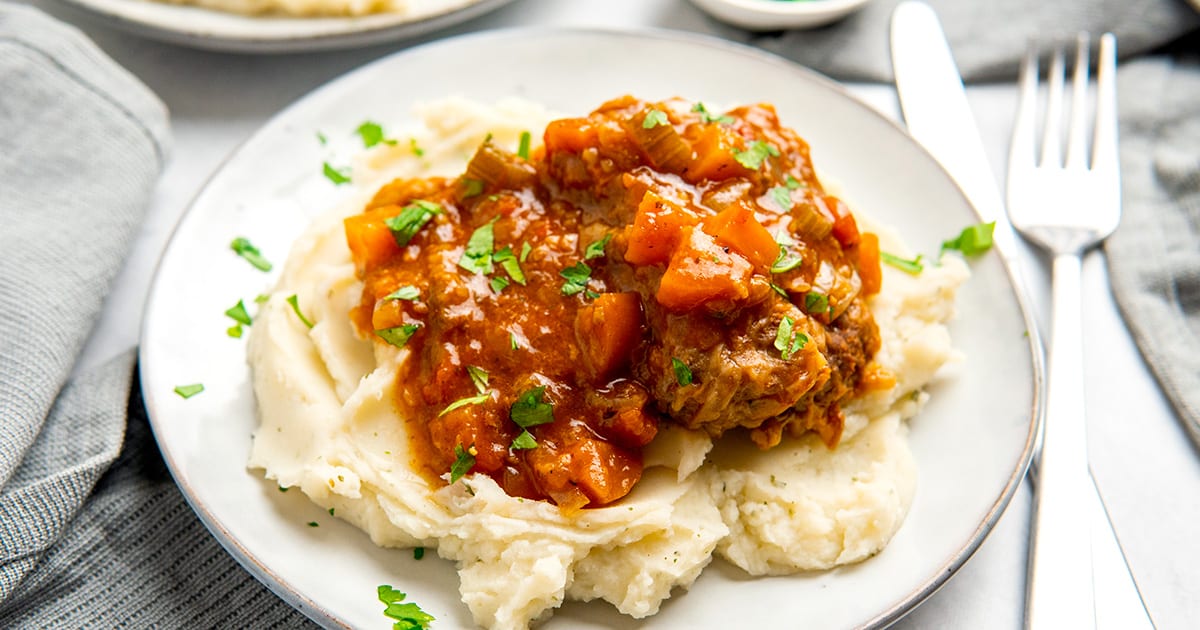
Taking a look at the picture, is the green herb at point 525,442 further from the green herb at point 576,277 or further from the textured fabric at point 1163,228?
the textured fabric at point 1163,228

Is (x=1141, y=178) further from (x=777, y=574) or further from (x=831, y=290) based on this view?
(x=777, y=574)

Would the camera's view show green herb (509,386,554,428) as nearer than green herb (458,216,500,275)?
Yes

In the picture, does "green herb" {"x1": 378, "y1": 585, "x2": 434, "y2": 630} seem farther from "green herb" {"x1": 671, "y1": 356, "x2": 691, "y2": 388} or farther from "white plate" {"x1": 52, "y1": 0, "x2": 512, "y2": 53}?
"white plate" {"x1": 52, "y1": 0, "x2": 512, "y2": 53}

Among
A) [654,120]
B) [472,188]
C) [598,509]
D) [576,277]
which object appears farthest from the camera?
[472,188]

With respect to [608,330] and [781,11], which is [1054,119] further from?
[608,330]

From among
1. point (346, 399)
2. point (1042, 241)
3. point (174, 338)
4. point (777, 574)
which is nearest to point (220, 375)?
point (174, 338)

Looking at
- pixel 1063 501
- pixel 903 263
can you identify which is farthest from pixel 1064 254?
pixel 1063 501

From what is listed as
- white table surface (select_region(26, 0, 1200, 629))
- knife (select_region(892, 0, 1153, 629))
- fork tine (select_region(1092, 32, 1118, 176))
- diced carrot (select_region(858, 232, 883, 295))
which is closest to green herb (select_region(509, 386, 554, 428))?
diced carrot (select_region(858, 232, 883, 295))
